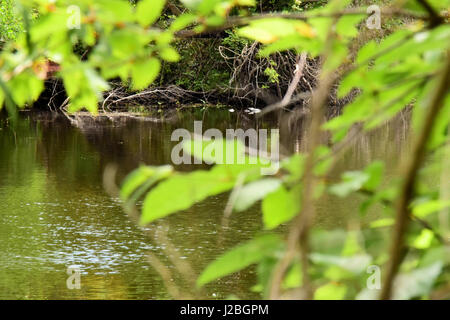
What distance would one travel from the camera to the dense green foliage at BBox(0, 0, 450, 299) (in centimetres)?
99

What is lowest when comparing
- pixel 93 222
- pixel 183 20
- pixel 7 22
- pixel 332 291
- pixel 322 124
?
pixel 93 222

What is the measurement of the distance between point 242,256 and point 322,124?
0.64ft

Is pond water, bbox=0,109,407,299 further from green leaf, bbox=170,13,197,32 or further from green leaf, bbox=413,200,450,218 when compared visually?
green leaf, bbox=413,200,450,218

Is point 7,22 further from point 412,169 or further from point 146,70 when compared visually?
point 412,169

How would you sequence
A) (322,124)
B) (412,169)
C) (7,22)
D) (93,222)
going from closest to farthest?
(412,169)
(322,124)
(93,222)
(7,22)

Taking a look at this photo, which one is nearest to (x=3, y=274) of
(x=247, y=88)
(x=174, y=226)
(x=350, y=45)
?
Result: (x=174, y=226)

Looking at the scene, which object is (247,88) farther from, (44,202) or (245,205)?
(245,205)

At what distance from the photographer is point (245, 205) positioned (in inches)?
37.7

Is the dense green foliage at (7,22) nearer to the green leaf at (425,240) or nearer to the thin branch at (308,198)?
the green leaf at (425,240)

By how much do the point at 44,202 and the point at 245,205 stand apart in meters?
16.7

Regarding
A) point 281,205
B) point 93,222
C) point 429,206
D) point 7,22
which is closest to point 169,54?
point 281,205

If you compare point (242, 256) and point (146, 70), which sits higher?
point (146, 70)

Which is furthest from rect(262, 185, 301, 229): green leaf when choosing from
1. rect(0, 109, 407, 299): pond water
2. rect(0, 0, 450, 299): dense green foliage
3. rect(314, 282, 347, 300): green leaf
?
rect(0, 109, 407, 299): pond water

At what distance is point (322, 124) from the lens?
938mm
